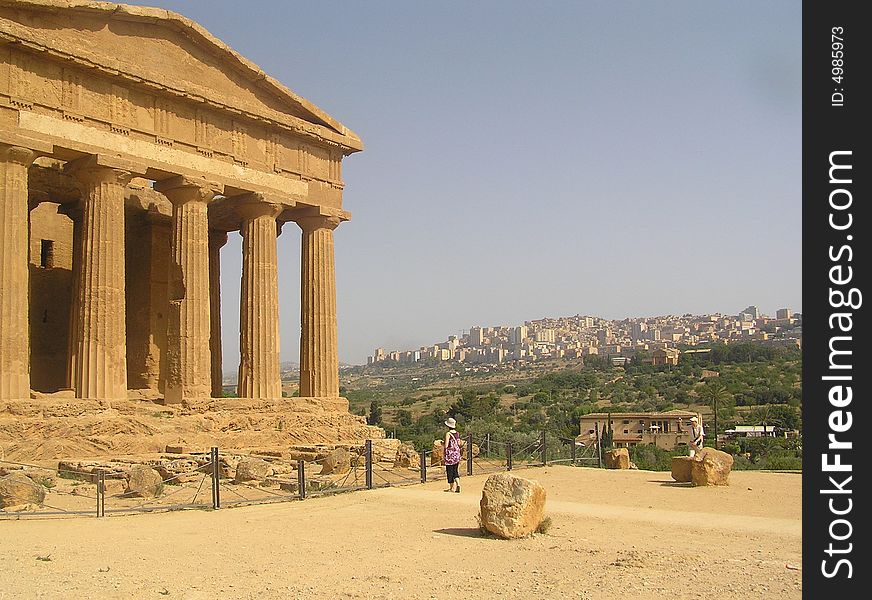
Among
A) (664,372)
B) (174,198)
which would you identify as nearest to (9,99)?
(174,198)

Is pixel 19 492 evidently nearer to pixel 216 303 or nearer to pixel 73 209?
pixel 73 209

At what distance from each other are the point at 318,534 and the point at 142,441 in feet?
34.4

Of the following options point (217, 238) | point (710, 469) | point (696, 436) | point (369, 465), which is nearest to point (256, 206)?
point (217, 238)

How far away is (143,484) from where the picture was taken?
16.7 metres

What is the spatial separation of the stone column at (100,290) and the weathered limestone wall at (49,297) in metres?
5.44

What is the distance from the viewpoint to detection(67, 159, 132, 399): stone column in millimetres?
21984

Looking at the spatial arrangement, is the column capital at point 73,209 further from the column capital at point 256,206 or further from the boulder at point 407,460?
the boulder at point 407,460

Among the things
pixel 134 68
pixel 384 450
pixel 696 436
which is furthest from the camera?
pixel 384 450

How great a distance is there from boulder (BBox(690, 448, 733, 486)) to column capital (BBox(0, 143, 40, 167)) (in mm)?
16524

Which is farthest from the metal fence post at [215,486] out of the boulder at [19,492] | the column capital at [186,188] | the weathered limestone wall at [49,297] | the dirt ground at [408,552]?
the weathered limestone wall at [49,297]

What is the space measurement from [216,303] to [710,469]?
1806 cm

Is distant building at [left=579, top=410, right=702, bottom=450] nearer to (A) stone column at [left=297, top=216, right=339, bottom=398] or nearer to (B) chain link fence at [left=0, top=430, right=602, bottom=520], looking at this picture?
(A) stone column at [left=297, top=216, right=339, bottom=398]

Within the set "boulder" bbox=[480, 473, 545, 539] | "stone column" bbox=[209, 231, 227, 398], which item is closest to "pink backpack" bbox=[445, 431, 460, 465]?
"boulder" bbox=[480, 473, 545, 539]
